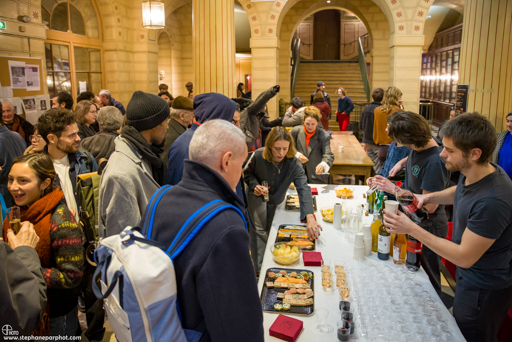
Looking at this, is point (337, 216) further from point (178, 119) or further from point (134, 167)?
point (178, 119)

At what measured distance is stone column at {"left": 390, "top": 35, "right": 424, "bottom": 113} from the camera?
9484mm

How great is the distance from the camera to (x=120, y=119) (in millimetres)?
3619

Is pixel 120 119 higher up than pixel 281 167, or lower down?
higher up

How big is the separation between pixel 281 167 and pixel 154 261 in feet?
7.92

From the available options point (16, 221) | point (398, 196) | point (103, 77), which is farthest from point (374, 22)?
point (16, 221)

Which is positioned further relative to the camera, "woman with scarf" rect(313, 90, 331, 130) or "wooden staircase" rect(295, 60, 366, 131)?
"wooden staircase" rect(295, 60, 366, 131)

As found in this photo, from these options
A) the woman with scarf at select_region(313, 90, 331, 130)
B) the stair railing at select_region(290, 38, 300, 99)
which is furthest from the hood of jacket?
the stair railing at select_region(290, 38, 300, 99)

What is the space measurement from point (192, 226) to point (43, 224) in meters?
1.19

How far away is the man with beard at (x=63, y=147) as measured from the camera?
111 inches

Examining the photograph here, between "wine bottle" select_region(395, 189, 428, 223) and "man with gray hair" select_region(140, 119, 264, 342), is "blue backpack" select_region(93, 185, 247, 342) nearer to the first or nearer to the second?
"man with gray hair" select_region(140, 119, 264, 342)

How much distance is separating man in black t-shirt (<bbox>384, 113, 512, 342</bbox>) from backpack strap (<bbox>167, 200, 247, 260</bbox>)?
114 cm

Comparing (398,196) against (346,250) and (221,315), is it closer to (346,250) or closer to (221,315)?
(346,250)

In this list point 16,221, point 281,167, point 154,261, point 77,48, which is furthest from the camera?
point 77,48

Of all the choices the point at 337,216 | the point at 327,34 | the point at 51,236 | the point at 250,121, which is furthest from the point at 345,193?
the point at 327,34
